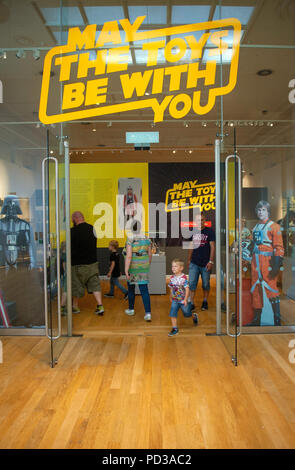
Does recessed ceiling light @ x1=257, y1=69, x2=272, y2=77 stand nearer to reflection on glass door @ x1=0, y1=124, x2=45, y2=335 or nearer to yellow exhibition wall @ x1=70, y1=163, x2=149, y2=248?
reflection on glass door @ x1=0, y1=124, x2=45, y2=335

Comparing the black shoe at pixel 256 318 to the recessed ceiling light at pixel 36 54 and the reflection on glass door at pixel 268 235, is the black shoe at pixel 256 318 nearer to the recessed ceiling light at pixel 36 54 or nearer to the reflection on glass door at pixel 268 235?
the reflection on glass door at pixel 268 235

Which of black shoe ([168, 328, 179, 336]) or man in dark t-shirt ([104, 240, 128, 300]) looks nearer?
black shoe ([168, 328, 179, 336])

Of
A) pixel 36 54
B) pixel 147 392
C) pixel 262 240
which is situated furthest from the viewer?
pixel 36 54

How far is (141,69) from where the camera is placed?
19.5 ft

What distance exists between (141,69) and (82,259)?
2.80 meters

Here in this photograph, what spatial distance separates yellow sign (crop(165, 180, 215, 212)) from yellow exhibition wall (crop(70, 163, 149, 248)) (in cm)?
53

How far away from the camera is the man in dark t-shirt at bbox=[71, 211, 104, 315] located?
5973 millimetres

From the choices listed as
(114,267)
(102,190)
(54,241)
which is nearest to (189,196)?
(102,190)

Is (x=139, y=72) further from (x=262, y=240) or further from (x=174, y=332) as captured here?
(x=174, y=332)

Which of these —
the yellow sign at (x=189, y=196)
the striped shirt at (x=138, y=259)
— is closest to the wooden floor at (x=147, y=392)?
the striped shirt at (x=138, y=259)

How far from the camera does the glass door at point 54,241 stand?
438 centimetres

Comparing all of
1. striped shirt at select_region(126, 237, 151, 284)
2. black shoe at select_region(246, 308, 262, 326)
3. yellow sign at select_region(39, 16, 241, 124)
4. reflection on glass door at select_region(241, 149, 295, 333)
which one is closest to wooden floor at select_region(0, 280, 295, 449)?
black shoe at select_region(246, 308, 262, 326)

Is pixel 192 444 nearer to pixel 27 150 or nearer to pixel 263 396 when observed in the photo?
pixel 263 396

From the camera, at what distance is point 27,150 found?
17.1ft
